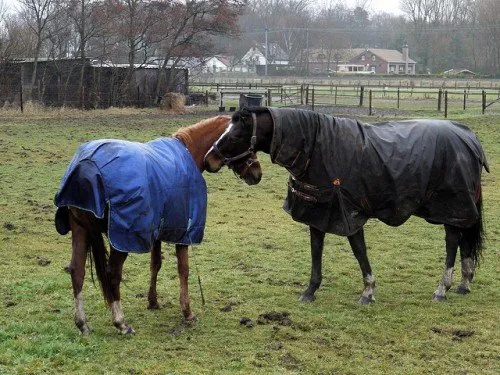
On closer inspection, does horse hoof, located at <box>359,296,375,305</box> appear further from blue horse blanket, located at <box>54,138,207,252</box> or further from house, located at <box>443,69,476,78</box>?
house, located at <box>443,69,476,78</box>

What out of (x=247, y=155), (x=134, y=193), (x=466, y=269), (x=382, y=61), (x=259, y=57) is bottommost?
(x=466, y=269)

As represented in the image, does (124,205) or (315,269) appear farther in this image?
(315,269)

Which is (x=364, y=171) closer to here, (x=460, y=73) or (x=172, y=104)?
(x=172, y=104)

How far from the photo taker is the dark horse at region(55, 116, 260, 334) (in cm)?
518

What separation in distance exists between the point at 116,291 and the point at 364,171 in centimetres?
245

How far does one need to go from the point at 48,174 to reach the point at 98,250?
897cm

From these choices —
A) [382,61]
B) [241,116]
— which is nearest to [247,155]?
[241,116]

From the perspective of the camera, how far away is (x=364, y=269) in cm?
659

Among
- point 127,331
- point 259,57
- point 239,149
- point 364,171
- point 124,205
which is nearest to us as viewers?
point 124,205

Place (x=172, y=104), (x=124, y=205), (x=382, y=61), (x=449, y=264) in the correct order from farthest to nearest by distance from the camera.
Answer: (x=382, y=61) < (x=172, y=104) < (x=449, y=264) < (x=124, y=205)

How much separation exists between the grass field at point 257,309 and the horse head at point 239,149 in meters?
1.22

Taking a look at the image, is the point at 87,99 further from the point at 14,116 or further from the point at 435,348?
the point at 435,348

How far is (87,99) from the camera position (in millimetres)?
30969

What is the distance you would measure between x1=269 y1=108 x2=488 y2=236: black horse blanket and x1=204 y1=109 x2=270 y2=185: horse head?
0.19 metres
